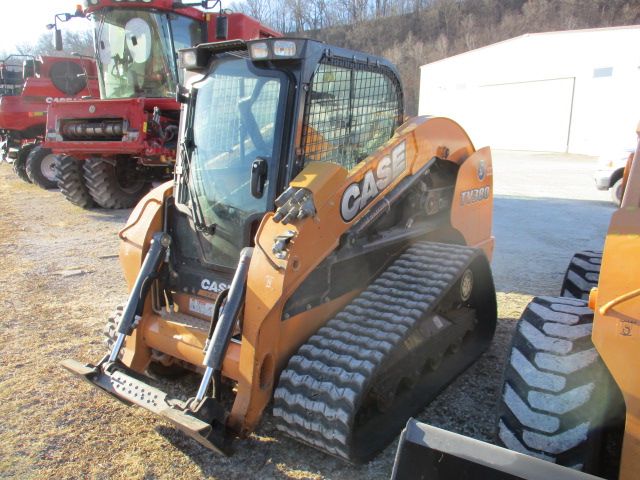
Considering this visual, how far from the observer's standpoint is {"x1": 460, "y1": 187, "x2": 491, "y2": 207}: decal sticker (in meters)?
4.53

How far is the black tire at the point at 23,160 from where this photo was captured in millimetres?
13680

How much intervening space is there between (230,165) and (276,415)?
1.51 m

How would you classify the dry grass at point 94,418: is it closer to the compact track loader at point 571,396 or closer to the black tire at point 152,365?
the black tire at point 152,365

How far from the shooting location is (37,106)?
1372cm

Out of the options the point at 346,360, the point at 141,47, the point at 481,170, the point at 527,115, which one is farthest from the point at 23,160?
the point at 527,115

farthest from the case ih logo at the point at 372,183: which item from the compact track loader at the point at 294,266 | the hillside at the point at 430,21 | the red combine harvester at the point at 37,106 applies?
the hillside at the point at 430,21

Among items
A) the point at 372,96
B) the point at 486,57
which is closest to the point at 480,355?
the point at 372,96

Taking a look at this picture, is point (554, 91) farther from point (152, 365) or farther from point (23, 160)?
point (152, 365)

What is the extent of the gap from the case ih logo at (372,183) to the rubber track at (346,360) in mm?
516

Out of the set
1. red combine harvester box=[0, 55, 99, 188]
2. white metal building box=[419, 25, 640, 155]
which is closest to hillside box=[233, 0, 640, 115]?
white metal building box=[419, 25, 640, 155]

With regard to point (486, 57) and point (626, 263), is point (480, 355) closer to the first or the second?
point (626, 263)

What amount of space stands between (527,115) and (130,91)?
69.1ft

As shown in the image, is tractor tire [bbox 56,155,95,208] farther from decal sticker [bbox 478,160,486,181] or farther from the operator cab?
decal sticker [bbox 478,160,486,181]

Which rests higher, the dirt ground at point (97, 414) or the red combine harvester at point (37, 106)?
the red combine harvester at point (37, 106)
